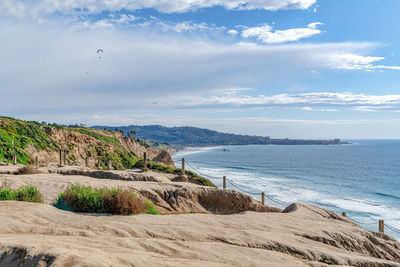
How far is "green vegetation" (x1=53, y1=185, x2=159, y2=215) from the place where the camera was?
8.23 m

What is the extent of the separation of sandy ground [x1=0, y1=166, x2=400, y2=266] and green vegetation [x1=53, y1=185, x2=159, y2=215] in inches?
34.8

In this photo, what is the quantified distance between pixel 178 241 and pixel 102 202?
3.58m

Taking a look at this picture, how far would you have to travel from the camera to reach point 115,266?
13.0 ft

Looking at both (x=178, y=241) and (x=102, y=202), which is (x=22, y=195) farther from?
(x=178, y=241)

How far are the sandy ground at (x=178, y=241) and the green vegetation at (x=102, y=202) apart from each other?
2.90 feet

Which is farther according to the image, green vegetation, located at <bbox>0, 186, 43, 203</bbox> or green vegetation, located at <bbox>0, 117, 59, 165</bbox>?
green vegetation, located at <bbox>0, 117, 59, 165</bbox>

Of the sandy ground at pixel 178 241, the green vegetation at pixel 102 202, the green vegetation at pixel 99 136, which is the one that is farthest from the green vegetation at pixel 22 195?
the green vegetation at pixel 99 136

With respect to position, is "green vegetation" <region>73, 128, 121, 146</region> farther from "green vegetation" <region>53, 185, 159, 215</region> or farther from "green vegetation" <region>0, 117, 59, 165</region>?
"green vegetation" <region>53, 185, 159, 215</region>

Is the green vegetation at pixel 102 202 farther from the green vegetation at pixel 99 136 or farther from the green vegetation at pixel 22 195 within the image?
the green vegetation at pixel 99 136

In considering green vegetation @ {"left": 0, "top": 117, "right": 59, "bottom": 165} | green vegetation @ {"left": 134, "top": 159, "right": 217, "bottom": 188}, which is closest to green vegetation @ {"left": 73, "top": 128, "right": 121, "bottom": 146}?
green vegetation @ {"left": 0, "top": 117, "right": 59, "bottom": 165}

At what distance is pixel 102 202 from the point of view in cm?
853

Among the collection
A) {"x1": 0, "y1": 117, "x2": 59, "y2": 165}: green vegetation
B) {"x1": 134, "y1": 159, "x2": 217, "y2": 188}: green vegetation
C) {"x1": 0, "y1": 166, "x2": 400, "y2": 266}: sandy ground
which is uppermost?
{"x1": 0, "y1": 117, "x2": 59, "y2": 165}: green vegetation

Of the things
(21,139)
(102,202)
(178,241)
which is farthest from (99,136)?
(178,241)

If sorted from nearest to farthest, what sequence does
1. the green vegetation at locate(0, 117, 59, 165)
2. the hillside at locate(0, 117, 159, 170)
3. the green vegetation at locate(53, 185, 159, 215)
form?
1. the green vegetation at locate(53, 185, 159, 215)
2. the green vegetation at locate(0, 117, 59, 165)
3. the hillside at locate(0, 117, 159, 170)
